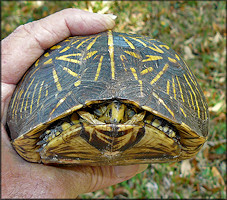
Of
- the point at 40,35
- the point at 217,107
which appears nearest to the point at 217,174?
the point at 217,107

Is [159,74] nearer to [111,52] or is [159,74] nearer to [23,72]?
[111,52]

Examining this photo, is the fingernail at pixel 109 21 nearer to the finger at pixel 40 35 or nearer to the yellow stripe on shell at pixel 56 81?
the finger at pixel 40 35

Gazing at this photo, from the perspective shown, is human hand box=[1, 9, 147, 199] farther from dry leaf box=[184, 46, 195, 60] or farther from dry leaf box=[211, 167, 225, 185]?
dry leaf box=[184, 46, 195, 60]

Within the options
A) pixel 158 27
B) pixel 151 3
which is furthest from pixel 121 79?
pixel 151 3

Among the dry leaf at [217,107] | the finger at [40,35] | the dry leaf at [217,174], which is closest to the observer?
the finger at [40,35]

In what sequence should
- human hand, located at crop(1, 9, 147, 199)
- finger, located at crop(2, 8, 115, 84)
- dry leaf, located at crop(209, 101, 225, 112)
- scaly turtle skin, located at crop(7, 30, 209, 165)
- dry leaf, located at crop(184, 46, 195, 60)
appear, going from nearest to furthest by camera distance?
scaly turtle skin, located at crop(7, 30, 209, 165) < human hand, located at crop(1, 9, 147, 199) < finger, located at crop(2, 8, 115, 84) < dry leaf, located at crop(209, 101, 225, 112) < dry leaf, located at crop(184, 46, 195, 60)

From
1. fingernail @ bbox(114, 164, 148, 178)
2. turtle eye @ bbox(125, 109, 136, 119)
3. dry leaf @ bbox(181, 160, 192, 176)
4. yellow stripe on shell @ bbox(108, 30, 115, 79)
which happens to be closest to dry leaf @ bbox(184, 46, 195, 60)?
dry leaf @ bbox(181, 160, 192, 176)

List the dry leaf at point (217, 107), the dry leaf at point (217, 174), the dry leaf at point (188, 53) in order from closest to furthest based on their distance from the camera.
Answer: the dry leaf at point (217, 174) → the dry leaf at point (217, 107) → the dry leaf at point (188, 53)

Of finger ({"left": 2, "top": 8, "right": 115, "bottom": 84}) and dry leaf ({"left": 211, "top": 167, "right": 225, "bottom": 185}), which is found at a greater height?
finger ({"left": 2, "top": 8, "right": 115, "bottom": 84})

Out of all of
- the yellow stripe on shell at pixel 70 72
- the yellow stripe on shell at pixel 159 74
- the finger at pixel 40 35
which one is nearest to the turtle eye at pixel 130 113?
the yellow stripe on shell at pixel 159 74
